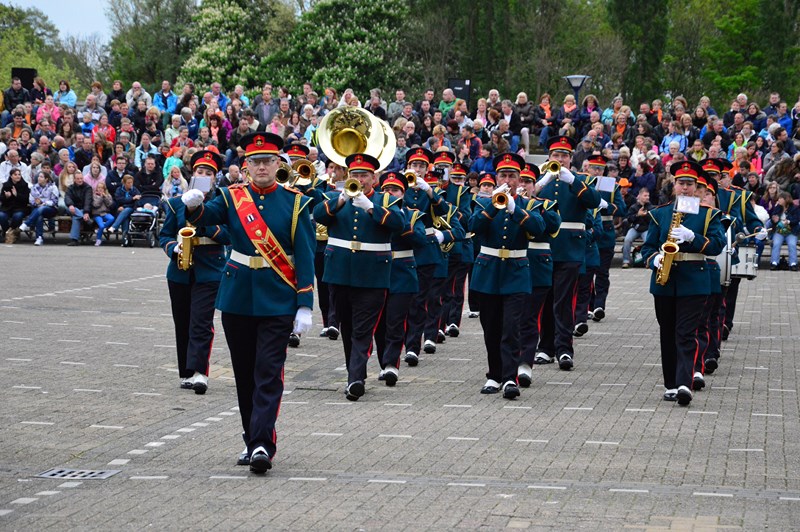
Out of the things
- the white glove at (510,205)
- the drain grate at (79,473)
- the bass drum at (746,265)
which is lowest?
the drain grate at (79,473)

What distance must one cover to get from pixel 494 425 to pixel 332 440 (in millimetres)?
1394

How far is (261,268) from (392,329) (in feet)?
13.5

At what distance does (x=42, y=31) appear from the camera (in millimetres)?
105125

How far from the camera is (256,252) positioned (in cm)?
952

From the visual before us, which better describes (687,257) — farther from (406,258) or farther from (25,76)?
(25,76)

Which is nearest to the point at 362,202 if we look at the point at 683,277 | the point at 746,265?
the point at 683,277

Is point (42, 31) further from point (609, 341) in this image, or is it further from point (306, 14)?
point (609, 341)

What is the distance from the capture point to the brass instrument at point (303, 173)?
13.8 meters

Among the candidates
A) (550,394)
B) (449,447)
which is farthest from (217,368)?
(449,447)

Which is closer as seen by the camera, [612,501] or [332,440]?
[612,501]

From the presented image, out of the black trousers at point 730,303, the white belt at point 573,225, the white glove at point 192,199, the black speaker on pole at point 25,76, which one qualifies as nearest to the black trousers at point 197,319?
the white glove at point 192,199

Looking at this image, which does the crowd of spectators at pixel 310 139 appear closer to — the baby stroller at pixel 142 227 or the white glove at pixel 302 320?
the baby stroller at pixel 142 227

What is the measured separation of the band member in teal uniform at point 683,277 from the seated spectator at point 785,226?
47.4 feet

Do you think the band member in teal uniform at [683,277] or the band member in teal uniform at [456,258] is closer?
the band member in teal uniform at [683,277]
